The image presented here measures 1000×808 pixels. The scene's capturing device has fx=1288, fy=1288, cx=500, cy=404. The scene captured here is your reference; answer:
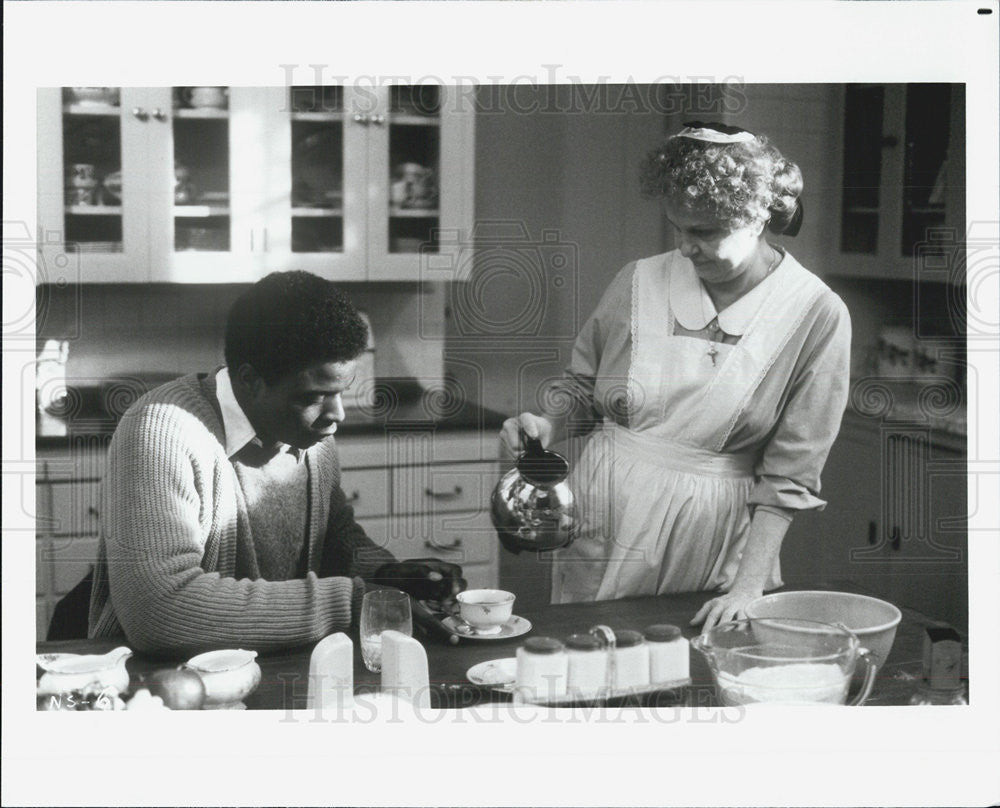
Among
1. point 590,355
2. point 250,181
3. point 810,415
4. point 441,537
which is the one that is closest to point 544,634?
point 441,537

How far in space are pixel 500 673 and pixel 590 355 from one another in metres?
0.63

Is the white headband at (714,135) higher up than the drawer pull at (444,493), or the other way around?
the white headband at (714,135)

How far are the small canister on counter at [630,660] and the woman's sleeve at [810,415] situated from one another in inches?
14.0

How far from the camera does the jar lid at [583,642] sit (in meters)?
2.41

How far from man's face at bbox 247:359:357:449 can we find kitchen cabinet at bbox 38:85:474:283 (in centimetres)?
19

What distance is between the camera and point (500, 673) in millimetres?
2393

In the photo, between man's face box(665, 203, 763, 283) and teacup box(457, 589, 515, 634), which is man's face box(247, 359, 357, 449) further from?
man's face box(665, 203, 763, 283)

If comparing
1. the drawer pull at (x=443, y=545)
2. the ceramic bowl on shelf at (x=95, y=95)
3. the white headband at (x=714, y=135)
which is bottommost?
the drawer pull at (x=443, y=545)

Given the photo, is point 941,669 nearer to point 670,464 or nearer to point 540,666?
point 670,464

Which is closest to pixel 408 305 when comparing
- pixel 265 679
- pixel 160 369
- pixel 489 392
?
pixel 489 392

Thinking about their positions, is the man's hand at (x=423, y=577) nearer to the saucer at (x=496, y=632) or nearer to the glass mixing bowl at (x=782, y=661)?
the saucer at (x=496, y=632)

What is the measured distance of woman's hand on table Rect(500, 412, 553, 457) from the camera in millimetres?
2482

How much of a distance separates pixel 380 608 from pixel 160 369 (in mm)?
614

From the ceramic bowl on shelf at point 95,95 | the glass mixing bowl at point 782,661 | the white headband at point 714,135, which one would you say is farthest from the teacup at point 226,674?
the white headband at point 714,135
